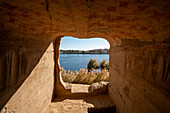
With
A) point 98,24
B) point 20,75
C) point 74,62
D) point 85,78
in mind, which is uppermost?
point 98,24

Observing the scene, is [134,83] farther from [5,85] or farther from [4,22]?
[4,22]

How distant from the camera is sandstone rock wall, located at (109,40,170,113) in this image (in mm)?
1044

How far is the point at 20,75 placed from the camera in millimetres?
1442

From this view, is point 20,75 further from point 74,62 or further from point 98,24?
point 74,62

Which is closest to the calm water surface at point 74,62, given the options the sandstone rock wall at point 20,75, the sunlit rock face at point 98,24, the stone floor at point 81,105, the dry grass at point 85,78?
the dry grass at point 85,78

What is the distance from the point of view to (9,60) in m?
1.21

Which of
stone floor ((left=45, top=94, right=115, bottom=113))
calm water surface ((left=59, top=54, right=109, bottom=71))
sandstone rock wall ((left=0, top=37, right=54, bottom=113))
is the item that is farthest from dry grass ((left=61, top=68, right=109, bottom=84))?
sandstone rock wall ((left=0, top=37, right=54, bottom=113))

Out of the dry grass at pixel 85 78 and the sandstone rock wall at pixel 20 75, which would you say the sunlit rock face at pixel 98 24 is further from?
the dry grass at pixel 85 78

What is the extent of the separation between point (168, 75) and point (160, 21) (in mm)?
670

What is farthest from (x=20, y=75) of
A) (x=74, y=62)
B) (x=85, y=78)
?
(x=74, y=62)

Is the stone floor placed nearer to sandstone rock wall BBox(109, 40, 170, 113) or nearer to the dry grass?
sandstone rock wall BBox(109, 40, 170, 113)

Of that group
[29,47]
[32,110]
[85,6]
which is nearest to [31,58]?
[29,47]

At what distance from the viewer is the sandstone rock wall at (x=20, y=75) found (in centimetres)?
116

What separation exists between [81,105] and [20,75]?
2124 mm
